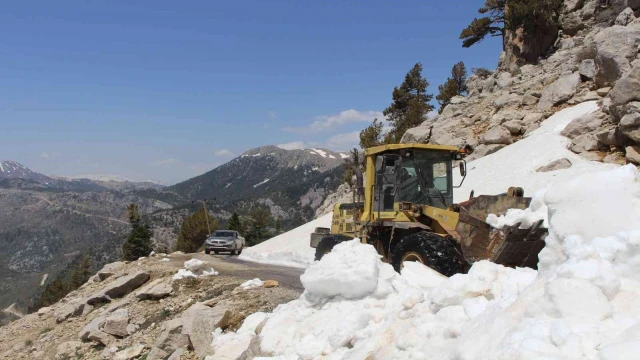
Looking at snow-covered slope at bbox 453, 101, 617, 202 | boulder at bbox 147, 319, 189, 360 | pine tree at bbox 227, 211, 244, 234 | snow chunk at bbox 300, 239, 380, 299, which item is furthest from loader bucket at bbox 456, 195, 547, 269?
pine tree at bbox 227, 211, 244, 234

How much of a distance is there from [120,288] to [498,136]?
2432 centimetres

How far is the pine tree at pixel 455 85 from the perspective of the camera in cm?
5225

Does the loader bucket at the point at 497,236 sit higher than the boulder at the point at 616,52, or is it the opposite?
the boulder at the point at 616,52

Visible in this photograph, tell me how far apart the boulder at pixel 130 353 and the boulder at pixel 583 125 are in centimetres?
2325

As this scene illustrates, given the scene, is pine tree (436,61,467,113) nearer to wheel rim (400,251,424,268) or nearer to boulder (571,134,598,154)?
boulder (571,134,598,154)

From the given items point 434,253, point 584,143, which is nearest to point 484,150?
point 584,143

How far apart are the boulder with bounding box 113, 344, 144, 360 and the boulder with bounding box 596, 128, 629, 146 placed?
21.3 meters

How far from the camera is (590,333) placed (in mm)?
3314

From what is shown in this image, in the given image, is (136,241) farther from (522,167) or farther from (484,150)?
(522,167)

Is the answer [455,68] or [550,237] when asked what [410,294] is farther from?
[455,68]

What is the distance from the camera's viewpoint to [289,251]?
28062 mm

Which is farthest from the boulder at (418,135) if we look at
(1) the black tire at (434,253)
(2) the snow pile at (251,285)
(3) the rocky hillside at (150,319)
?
(1) the black tire at (434,253)

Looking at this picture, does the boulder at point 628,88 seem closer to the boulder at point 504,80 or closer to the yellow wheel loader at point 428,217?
the yellow wheel loader at point 428,217

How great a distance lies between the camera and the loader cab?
33.9ft
